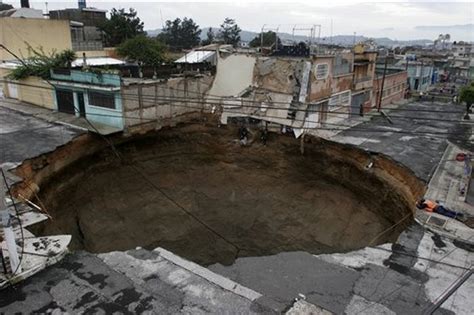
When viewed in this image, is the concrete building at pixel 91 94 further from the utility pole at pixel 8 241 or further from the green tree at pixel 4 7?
the green tree at pixel 4 7

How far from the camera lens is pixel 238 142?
76.7 ft

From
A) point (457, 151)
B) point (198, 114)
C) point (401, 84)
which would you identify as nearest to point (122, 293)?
point (198, 114)

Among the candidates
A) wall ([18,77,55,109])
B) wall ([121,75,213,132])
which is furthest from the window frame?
wall ([18,77,55,109])

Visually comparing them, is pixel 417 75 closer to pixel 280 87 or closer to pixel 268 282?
pixel 280 87

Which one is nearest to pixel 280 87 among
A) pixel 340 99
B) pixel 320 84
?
pixel 320 84

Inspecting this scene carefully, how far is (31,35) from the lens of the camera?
101 ft

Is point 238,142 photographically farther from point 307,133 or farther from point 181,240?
point 181,240

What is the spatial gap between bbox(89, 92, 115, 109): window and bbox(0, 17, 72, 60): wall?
11740 millimetres

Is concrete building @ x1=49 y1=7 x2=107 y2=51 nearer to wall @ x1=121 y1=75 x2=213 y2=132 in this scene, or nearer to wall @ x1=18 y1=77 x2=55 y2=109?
wall @ x1=18 y1=77 x2=55 y2=109

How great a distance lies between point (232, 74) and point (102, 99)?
8.55m

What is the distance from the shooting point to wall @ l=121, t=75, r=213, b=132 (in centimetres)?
2045

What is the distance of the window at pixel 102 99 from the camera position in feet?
66.0

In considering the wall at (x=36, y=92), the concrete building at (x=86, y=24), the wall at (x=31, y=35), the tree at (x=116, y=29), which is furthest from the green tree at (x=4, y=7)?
the wall at (x=36, y=92)

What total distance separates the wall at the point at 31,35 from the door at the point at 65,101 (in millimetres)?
8597
